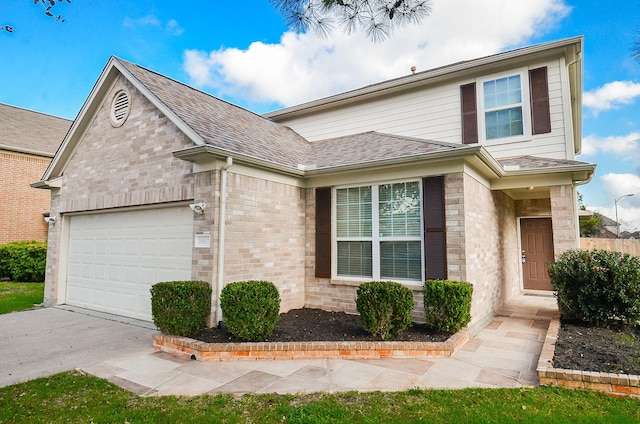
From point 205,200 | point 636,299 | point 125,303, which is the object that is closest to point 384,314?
point 205,200

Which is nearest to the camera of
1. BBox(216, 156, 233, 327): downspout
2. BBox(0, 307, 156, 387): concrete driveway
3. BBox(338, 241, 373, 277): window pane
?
BBox(0, 307, 156, 387): concrete driveway

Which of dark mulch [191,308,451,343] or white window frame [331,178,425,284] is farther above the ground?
white window frame [331,178,425,284]


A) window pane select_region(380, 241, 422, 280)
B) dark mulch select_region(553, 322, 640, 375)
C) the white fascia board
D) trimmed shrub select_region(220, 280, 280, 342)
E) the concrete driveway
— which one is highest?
the white fascia board

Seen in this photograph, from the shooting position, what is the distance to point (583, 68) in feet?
30.0

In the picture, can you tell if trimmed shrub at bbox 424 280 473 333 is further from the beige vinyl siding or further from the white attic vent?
the white attic vent

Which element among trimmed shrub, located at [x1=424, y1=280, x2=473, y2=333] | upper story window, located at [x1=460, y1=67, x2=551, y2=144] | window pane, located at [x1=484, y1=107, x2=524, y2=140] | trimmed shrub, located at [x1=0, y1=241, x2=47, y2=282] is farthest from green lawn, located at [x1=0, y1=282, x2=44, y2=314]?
window pane, located at [x1=484, y1=107, x2=524, y2=140]

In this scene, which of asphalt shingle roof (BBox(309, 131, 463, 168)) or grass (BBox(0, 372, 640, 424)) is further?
asphalt shingle roof (BBox(309, 131, 463, 168))

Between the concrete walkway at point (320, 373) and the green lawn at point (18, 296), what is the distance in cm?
605

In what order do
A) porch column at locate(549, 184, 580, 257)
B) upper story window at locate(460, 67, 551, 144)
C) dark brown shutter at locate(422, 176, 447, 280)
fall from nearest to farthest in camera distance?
dark brown shutter at locate(422, 176, 447, 280)
porch column at locate(549, 184, 580, 257)
upper story window at locate(460, 67, 551, 144)

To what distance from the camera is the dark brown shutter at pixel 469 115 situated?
9.15m

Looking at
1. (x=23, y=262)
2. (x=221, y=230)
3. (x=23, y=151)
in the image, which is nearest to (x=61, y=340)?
(x=221, y=230)

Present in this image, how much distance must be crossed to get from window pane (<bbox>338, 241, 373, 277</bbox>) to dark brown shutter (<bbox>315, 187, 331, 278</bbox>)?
25 cm

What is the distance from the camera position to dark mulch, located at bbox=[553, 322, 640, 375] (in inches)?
170

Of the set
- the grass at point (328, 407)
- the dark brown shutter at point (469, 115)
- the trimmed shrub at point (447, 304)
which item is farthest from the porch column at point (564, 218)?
the grass at point (328, 407)
